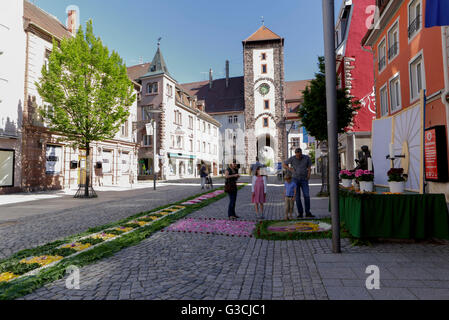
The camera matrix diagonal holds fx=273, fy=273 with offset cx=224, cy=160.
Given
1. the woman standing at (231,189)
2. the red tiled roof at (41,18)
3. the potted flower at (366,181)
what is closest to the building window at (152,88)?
the red tiled roof at (41,18)

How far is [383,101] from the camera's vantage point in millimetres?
14867

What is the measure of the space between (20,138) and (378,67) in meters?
21.2

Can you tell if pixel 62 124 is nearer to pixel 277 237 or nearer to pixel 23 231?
pixel 23 231

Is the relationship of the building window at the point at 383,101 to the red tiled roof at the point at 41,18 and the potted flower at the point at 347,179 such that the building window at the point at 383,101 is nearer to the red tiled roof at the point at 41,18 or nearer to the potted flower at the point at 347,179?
the potted flower at the point at 347,179

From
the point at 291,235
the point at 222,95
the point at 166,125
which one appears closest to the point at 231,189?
the point at 291,235

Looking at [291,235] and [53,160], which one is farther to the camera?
[53,160]

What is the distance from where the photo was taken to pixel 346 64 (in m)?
20.6

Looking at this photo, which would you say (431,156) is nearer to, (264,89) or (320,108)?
(320,108)

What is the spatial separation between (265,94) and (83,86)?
38.8 metres

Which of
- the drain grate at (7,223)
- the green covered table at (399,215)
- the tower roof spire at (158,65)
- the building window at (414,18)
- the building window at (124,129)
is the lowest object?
the drain grate at (7,223)

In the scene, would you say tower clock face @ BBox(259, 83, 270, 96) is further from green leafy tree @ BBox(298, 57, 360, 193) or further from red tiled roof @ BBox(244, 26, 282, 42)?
green leafy tree @ BBox(298, 57, 360, 193)

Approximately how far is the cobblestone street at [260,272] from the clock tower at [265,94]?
142 feet

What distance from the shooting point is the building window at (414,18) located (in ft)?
33.7
